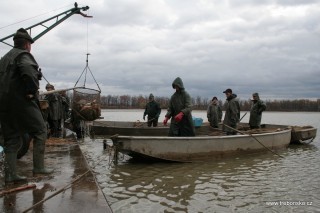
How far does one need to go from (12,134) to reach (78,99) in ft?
21.6

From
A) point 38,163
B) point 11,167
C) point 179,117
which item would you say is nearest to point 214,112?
point 179,117

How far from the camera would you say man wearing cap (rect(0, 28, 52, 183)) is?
4.37 m

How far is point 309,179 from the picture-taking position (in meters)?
7.41

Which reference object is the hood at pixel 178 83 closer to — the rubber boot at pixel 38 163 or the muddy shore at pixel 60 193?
the muddy shore at pixel 60 193

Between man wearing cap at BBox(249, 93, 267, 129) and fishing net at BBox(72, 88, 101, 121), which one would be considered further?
man wearing cap at BBox(249, 93, 267, 129)

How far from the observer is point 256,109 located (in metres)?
13.0

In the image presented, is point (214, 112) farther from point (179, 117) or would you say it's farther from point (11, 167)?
point (11, 167)

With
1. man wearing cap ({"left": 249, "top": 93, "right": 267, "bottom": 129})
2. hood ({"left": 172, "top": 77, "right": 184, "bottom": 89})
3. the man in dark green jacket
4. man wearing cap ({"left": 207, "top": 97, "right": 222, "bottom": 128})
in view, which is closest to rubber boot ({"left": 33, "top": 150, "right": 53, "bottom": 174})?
the man in dark green jacket

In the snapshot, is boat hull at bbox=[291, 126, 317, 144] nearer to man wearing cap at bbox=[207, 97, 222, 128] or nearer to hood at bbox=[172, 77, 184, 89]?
man wearing cap at bbox=[207, 97, 222, 128]

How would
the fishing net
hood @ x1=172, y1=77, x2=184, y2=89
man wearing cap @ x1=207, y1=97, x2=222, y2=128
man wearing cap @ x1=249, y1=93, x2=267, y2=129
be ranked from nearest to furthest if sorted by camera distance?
hood @ x1=172, y1=77, x2=184, y2=89, the fishing net, man wearing cap @ x1=249, y1=93, x2=267, y2=129, man wearing cap @ x1=207, y1=97, x2=222, y2=128

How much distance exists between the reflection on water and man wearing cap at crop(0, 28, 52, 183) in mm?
1623

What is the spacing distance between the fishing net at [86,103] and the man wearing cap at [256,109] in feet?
18.9

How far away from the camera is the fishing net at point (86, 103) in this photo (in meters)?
10.2

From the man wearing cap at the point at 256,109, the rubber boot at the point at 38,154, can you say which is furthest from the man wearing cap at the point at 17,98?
the man wearing cap at the point at 256,109
